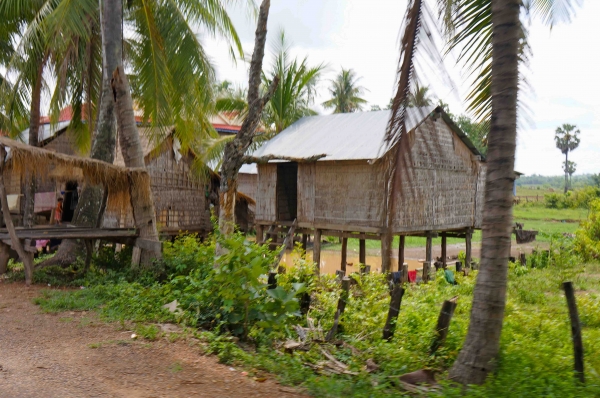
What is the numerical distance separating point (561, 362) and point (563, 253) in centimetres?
1014

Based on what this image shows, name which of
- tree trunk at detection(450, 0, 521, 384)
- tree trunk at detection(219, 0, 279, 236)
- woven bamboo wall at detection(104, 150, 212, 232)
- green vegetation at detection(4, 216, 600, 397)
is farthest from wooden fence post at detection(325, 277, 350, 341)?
woven bamboo wall at detection(104, 150, 212, 232)

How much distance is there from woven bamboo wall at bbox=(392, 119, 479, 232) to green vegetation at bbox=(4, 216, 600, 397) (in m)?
5.50

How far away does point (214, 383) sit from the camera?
16.5 ft

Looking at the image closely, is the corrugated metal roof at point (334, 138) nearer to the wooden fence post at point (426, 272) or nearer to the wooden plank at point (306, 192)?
the wooden plank at point (306, 192)

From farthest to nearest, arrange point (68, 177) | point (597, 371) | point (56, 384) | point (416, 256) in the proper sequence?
point (416, 256), point (68, 177), point (597, 371), point (56, 384)

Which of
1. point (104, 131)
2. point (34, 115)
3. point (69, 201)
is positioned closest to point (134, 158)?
point (104, 131)

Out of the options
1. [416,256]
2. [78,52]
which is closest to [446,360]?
[78,52]

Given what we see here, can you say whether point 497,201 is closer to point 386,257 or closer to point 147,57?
point 386,257

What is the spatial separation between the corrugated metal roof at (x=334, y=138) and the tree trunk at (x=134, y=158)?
5715 mm

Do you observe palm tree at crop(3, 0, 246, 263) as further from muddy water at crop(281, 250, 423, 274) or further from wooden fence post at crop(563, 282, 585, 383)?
muddy water at crop(281, 250, 423, 274)

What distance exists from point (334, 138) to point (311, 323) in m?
9.62

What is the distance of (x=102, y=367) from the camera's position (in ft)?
17.4

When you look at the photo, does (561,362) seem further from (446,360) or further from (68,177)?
(68,177)

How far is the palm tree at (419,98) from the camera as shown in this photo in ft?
15.5
